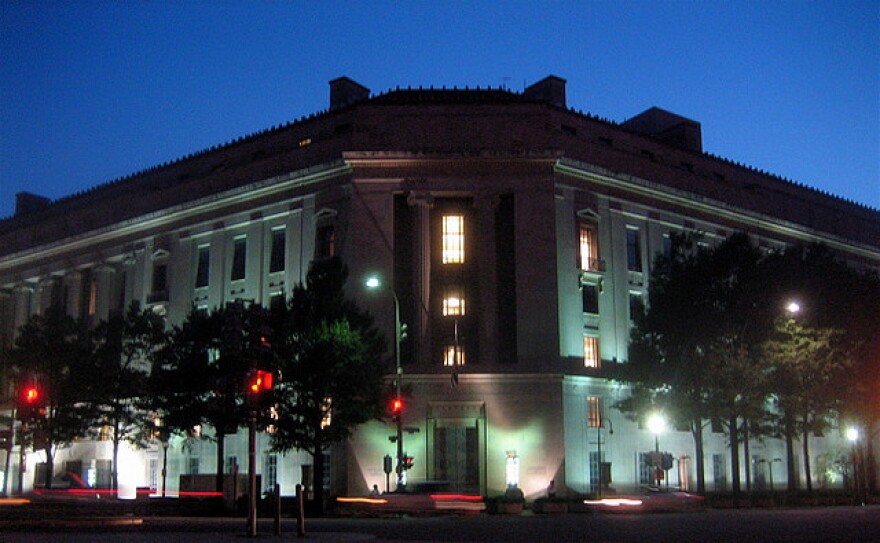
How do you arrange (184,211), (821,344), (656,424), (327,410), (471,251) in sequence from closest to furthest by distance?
(327,410)
(821,344)
(656,424)
(471,251)
(184,211)

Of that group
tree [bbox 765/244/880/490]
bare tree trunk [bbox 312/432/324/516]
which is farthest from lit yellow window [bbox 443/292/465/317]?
tree [bbox 765/244/880/490]

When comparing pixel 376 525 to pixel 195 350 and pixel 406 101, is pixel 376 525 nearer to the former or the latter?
pixel 195 350

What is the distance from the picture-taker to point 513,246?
5009 centimetres

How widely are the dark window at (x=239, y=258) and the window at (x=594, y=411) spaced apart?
22.3 m

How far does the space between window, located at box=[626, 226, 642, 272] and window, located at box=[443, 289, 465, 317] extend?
11365mm

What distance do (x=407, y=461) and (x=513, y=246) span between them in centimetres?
1472

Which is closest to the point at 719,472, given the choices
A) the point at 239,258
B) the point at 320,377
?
the point at 320,377

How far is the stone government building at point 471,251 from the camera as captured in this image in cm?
4794

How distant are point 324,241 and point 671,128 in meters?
27.1

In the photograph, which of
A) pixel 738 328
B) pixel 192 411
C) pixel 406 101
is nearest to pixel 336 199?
pixel 406 101

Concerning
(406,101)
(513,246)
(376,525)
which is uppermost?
(406,101)

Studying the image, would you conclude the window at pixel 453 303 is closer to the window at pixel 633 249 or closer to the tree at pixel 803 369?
the window at pixel 633 249

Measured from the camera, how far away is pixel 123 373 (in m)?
54.7

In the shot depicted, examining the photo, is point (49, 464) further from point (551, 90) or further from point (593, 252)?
point (551, 90)
